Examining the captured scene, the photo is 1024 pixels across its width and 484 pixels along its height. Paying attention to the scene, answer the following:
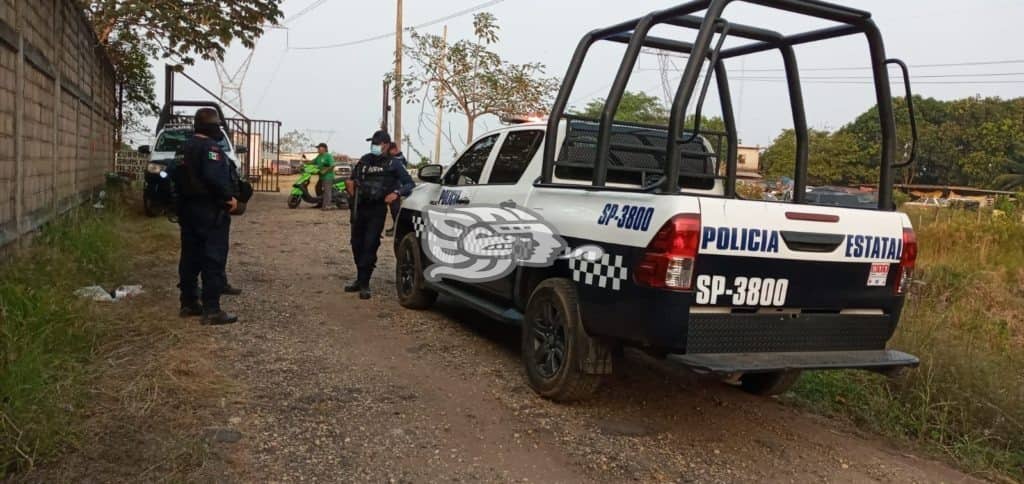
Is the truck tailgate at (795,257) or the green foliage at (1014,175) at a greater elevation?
the green foliage at (1014,175)

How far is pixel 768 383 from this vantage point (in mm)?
4852

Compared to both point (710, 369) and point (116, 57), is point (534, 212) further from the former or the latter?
point (116, 57)

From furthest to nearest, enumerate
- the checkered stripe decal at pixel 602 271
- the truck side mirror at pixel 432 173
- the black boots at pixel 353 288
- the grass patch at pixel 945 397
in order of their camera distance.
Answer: the black boots at pixel 353 288 → the truck side mirror at pixel 432 173 → the grass patch at pixel 945 397 → the checkered stripe decal at pixel 602 271

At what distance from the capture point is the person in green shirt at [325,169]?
53.1 feet

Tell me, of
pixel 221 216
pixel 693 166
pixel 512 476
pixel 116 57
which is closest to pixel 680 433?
pixel 512 476

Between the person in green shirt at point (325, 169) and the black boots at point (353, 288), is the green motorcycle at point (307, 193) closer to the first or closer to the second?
the person in green shirt at point (325, 169)

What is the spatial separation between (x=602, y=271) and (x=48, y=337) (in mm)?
3171

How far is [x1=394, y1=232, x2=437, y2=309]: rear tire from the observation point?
6.62 m

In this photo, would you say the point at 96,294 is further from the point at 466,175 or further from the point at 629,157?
the point at 629,157

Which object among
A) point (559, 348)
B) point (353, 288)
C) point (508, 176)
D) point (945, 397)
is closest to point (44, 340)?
point (559, 348)

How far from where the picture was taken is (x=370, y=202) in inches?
276

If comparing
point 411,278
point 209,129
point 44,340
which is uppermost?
point 209,129

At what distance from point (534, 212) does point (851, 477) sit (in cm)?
232

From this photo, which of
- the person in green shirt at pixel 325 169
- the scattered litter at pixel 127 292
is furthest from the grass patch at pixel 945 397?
the person in green shirt at pixel 325 169
